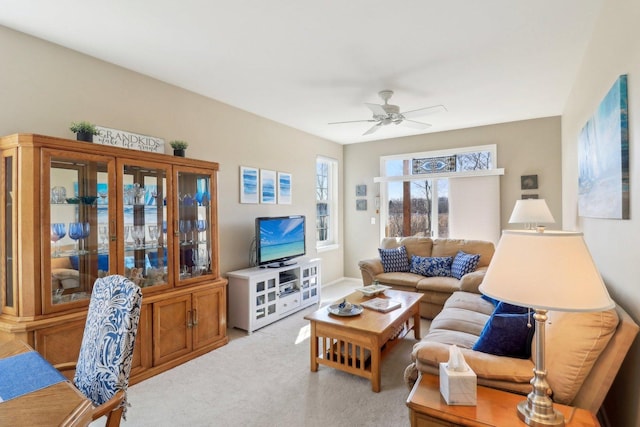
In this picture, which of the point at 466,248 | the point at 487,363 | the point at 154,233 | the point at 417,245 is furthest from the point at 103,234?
the point at 466,248

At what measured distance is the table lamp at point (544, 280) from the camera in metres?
1.10

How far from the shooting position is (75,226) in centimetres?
235

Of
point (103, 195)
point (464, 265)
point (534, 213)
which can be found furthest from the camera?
point (464, 265)

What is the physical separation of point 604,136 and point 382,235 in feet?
13.6

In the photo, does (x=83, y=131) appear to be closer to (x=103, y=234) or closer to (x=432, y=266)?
(x=103, y=234)

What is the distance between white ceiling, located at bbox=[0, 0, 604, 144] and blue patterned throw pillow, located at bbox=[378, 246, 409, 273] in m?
2.07

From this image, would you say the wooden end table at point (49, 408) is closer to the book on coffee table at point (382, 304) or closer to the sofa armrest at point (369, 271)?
the book on coffee table at point (382, 304)

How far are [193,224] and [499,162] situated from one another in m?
4.38

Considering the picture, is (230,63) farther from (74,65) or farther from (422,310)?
(422,310)

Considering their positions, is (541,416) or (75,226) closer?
(541,416)

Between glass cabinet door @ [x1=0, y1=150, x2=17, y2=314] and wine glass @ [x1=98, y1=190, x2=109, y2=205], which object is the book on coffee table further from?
glass cabinet door @ [x1=0, y1=150, x2=17, y2=314]

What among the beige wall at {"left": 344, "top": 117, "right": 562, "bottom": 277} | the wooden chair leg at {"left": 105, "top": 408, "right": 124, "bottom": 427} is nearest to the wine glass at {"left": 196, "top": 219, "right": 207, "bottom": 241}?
the wooden chair leg at {"left": 105, "top": 408, "right": 124, "bottom": 427}

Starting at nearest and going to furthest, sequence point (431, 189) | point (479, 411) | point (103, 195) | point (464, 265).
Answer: point (479, 411) → point (103, 195) → point (464, 265) → point (431, 189)

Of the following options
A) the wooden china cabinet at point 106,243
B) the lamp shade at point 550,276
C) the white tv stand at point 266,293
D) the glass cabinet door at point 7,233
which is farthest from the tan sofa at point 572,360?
the glass cabinet door at point 7,233
